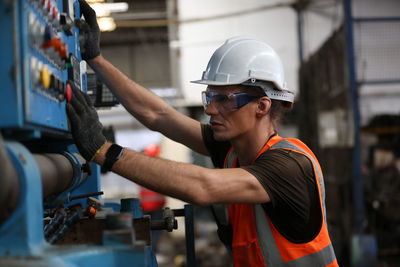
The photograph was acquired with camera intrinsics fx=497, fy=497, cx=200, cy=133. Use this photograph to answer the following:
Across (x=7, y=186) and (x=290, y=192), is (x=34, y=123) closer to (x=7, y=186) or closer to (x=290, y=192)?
(x=7, y=186)

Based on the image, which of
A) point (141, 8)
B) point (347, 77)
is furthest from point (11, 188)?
point (141, 8)

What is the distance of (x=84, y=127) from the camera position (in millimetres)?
1284

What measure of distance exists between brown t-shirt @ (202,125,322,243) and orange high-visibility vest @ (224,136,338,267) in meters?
0.02

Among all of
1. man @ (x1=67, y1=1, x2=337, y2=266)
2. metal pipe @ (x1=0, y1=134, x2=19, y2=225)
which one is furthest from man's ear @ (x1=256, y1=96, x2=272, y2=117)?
metal pipe @ (x1=0, y1=134, x2=19, y2=225)

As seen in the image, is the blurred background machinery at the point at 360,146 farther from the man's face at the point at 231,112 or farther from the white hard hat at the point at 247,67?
the man's face at the point at 231,112

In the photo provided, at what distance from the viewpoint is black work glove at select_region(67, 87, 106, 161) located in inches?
50.2

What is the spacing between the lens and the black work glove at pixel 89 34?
170 centimetres

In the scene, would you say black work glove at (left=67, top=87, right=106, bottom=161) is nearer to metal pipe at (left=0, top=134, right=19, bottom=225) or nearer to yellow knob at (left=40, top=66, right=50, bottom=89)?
yellow knob at (left=40, top=66, right=50, bottom=89)

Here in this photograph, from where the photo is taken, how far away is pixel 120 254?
3.43ft

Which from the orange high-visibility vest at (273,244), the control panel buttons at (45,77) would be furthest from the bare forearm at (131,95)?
the control panel buttons at (45,77)

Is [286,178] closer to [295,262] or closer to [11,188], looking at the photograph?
[295,262]

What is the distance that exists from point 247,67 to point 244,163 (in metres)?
0.36

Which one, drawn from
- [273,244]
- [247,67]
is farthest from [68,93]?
[273,244]

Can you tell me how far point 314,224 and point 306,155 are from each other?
0.22 meters
